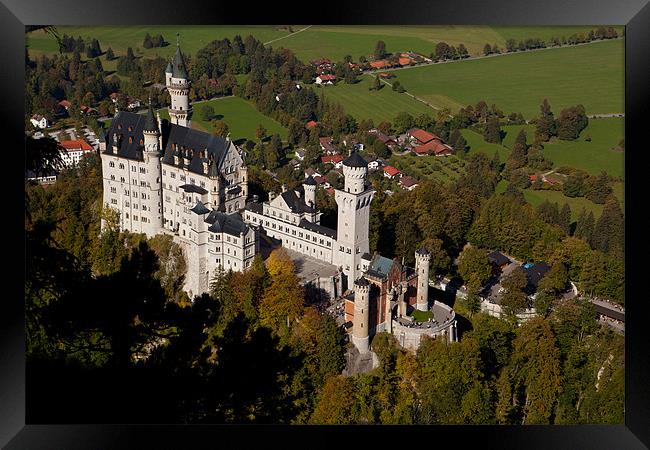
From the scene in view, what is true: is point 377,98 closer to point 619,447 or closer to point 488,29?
point 488,29

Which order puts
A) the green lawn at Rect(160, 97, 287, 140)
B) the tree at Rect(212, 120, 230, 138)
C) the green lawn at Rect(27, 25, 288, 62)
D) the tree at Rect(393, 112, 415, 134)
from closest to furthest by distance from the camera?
the green lawn at Rect(27, 25, 288, 62)
the tree at Rect(212, 120, 230, 138)
the green lawn at Rect(160, 97, 287, 140)
the tree at Rect(393, 112, 415, 134)

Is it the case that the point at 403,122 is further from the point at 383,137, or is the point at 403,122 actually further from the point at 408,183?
the point at 408,183

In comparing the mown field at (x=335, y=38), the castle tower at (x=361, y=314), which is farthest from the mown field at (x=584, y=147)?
the castle tower at (x=361, y=314)

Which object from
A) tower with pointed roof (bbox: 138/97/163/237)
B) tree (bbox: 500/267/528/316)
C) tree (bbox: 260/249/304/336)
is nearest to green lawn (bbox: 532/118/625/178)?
tree (bbox: 500/267/528/316)

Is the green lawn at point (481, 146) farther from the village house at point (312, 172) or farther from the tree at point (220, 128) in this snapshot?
the tree at point (220, 128)

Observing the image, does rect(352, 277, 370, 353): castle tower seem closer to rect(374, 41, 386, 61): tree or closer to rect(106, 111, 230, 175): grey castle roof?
rect(106, 111, 230, 175): grey castle roof
